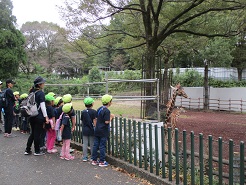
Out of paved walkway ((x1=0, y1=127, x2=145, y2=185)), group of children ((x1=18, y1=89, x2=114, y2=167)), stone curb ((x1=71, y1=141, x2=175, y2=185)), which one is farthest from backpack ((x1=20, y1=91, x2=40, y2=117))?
stone curb ((x1=71, y1=141, x2=175, y2=185))

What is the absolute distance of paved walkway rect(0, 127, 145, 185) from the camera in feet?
17.1

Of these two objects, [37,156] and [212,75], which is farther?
[212,75]

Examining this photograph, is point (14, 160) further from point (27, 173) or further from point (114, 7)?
point (114, 7)

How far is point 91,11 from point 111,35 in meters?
3.02

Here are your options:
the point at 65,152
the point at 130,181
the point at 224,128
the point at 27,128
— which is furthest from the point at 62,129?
the point at 224,128

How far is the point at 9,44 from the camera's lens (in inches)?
877

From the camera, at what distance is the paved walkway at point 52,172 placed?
5.21m

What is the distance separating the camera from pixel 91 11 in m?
12.7

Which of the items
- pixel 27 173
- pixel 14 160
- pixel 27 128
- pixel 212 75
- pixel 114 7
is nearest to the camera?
pixel 27 173

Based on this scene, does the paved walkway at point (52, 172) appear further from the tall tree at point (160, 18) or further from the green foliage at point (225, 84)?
the green foliage at point (225, 84)

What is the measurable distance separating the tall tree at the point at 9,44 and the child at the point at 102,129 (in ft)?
56.5

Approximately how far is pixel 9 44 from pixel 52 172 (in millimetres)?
18878

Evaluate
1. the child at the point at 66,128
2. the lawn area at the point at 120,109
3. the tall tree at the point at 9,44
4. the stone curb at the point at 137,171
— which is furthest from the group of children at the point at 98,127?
the tall tree at the point at 9,44

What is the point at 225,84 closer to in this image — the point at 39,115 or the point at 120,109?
Result: the point at 120,109
